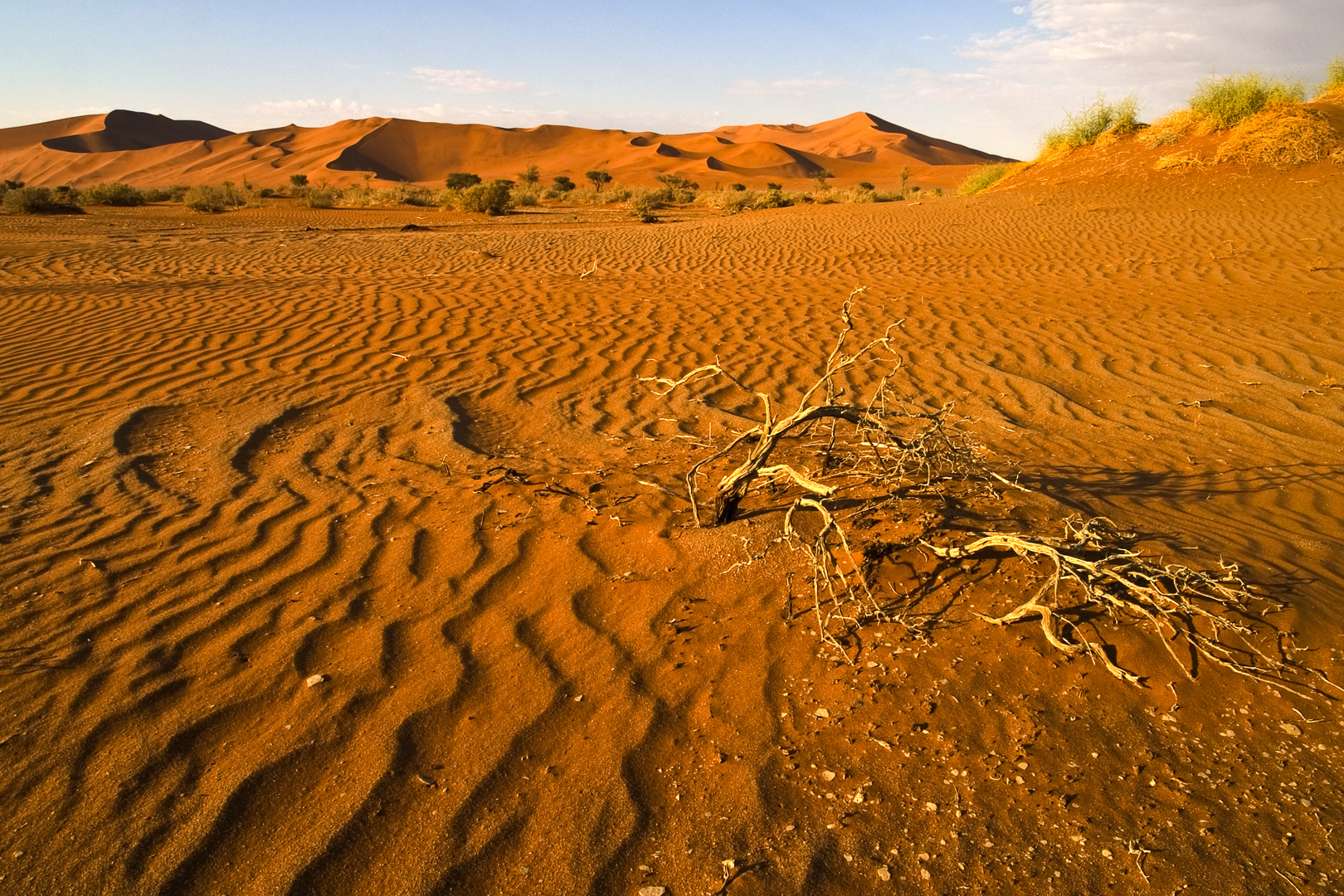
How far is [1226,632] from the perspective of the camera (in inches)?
102

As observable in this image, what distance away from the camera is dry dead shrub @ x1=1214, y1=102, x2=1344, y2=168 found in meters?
15.1

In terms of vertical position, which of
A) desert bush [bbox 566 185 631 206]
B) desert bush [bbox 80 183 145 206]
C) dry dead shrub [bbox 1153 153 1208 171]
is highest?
dry dead shrub [bbox 1153 153 1208 171]

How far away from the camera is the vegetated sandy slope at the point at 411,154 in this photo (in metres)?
53.6

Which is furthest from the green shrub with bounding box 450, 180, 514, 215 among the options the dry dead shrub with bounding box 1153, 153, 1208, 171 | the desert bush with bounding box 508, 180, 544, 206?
the dry dead shrub with bounding box 1153, 153, 1208, 171

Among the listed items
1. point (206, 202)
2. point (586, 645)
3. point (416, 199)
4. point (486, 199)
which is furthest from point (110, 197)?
point (586, 645)

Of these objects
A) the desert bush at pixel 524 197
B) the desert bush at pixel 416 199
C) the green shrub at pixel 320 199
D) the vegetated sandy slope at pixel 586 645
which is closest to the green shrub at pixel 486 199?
the desert bush at pixel 524 197

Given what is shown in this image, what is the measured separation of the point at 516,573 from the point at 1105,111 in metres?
22.2

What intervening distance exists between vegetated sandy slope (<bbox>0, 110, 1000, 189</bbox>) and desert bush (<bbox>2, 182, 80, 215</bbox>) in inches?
1001

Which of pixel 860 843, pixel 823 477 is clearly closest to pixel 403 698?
pixel 860 843

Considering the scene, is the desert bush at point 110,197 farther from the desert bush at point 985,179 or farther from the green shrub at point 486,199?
the desert bush at point 985,179

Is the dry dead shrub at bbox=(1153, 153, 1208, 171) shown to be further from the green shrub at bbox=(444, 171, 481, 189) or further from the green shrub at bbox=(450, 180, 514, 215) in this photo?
the green shrub at bbox=(444, 171, 481, 189)

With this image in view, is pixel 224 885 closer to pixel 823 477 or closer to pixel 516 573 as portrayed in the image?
pixel 516 573

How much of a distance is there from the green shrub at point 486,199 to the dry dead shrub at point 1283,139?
1725 centimetres

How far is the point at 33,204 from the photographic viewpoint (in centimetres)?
1919
